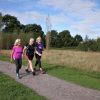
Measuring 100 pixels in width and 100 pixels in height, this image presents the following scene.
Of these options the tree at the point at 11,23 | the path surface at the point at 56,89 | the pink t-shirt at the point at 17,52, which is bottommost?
the path surface at the point at 56,89

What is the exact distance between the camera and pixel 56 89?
12.9 metres

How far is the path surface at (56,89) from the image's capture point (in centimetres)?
1160

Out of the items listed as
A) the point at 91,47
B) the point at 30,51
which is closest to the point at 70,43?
the point at 91,47

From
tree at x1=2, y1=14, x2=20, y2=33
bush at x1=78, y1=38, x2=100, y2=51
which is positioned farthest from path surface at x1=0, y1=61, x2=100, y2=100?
tree at x1=2, y1=14, x2=20, y2=33

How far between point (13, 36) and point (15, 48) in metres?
54.4

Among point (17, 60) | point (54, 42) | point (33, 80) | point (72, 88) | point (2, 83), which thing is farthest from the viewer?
point (54, 42)

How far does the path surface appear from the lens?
1160 centimetres

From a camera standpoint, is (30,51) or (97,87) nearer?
(97,87)

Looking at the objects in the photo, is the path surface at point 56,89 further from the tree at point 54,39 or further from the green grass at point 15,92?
the tree at point 54,39

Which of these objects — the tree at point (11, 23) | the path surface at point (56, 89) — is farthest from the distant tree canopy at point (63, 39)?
the path surface at point (56, 89)

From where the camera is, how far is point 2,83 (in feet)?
46.9

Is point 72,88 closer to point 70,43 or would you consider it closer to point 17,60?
point 17,60

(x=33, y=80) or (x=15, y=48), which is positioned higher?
(x=15, y=48)

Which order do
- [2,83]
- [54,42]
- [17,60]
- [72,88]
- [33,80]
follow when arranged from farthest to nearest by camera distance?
[54,42] → [17,60] → [33,80] → [2,83] → [72,88]
